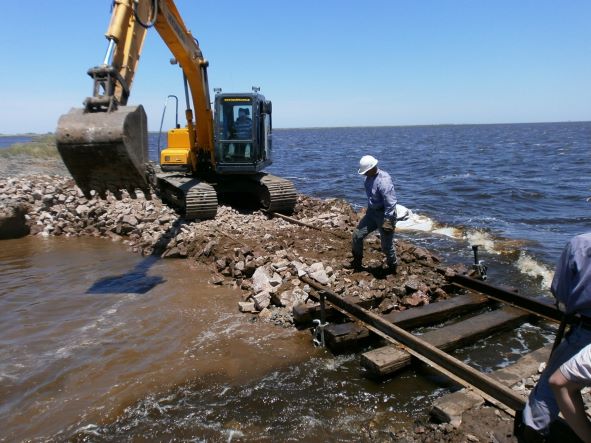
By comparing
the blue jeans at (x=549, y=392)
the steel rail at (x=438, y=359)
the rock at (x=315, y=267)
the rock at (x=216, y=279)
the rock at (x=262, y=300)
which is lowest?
the rock at (x=216, y=279)

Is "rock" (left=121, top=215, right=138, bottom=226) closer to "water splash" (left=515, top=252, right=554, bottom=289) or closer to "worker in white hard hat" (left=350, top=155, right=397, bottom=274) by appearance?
"worker in white hard hat" (left=350, top=155, right=397, bottom=274)

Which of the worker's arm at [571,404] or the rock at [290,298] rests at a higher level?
the worker's arm at [571,404]

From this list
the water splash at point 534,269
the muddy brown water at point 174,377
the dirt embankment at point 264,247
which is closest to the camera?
the muddy brown water at point 174,377

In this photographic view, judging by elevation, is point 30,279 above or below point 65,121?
below

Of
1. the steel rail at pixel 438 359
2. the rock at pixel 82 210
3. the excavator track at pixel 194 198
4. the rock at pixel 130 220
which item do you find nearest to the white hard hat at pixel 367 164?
the steel rail at pixel 438 359

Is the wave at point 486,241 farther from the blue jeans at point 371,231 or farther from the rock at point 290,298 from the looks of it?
the rock at point 290,298

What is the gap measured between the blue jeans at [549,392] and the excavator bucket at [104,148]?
4882mm

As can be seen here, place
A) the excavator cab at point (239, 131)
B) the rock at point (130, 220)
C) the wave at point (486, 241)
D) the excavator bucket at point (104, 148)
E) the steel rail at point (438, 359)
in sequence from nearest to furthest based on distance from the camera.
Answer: the steel rail at point (438, 359)
the excavator bucket at point (104, 148)
the wave at point (486, 241)
the rock at point (130, 220)
the excavator cab at point (239, 131)

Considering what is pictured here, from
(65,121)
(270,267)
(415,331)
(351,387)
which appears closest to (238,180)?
(270,267)

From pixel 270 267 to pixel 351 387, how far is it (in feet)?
9.69

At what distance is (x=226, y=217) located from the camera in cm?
1088

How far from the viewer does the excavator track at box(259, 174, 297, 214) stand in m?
11.4

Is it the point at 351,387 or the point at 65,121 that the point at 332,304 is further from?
the point at 65,121

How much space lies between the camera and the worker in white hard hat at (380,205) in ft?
21.4
